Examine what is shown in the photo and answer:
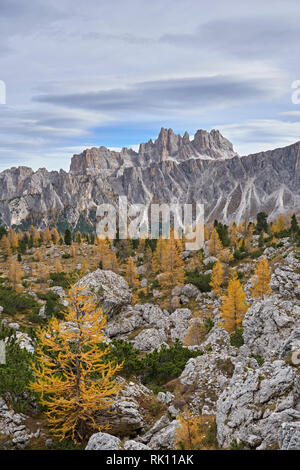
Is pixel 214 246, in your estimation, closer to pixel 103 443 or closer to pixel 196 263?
pixel 196 263

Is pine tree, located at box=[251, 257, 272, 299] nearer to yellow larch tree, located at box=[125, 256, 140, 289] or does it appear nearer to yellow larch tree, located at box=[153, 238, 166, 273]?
yellow larch tree, located at box=[125, 256, 140, 289]

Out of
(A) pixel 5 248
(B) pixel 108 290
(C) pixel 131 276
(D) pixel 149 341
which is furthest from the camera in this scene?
(A) pixel 5 248

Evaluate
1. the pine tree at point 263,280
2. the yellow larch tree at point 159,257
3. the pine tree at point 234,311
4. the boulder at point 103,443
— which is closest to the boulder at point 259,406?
the boulder at point 103,443

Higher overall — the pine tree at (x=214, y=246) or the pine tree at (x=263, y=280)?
the pine tree at (x=214, y=246)

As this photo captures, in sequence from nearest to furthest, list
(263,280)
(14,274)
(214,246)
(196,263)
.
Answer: (263,280) < (14,274) < (196,263) < (214,246)

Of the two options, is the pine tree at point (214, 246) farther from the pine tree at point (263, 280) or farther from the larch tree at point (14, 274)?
the larch tree at point (14, 274)

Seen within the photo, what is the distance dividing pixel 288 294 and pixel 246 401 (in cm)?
2060

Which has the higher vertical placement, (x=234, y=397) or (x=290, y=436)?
(x=290, y=436)

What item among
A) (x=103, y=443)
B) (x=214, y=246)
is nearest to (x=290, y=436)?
(x=103, y=443)

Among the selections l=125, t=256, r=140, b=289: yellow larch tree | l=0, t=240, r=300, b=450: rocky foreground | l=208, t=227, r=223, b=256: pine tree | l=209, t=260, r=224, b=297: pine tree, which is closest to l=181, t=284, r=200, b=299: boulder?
l=209, t=260, r=224, b=297: pine tree
